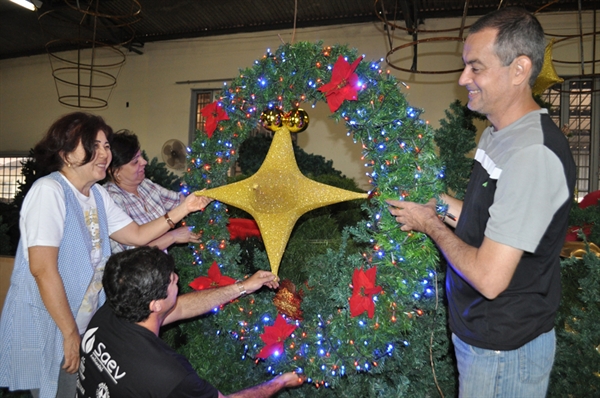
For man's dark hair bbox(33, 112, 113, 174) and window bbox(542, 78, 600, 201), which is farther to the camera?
window bbox(542, 78, 600, 201)

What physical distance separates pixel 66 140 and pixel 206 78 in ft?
27.4

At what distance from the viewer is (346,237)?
239cm

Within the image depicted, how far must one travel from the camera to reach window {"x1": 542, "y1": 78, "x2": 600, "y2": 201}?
7750mm

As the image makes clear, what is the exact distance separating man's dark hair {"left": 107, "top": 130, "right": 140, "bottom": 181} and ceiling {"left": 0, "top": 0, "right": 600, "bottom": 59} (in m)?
5.32

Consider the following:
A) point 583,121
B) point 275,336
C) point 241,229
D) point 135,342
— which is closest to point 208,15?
point 583,121

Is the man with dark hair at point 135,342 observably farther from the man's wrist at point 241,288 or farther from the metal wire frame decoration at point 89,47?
the metal wire frame decoration at point 89,47

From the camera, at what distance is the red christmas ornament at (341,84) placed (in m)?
2.27

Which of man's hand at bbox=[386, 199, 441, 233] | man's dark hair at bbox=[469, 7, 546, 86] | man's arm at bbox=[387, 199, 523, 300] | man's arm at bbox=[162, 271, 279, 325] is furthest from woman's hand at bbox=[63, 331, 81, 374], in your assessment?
man's dark hair at bbox=[469, 7, 546, 86]

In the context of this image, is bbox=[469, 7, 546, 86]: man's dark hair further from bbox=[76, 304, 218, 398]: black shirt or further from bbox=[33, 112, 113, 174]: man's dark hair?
bbox=[33, 112, 113, 174]: man's dark hair

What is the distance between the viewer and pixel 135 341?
1712mm

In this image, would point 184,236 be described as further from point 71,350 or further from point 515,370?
point 515,370

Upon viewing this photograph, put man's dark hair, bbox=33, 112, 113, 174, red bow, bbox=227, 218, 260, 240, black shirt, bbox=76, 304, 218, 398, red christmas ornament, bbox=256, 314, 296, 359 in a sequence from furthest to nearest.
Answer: red bow, bbox=227, 218, 260, 240
red christmas ornament, bbox=256, 314, 296, 359
man's dark hair, bbox=33, 112, 113, 174
black shirt, bbox=76, 304, 218, 398

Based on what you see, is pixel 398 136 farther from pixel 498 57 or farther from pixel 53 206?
pixel 53 206

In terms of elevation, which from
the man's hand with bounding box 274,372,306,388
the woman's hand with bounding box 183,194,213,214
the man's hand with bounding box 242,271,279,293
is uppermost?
the woman's hand with bounding box 183,194,213,214
